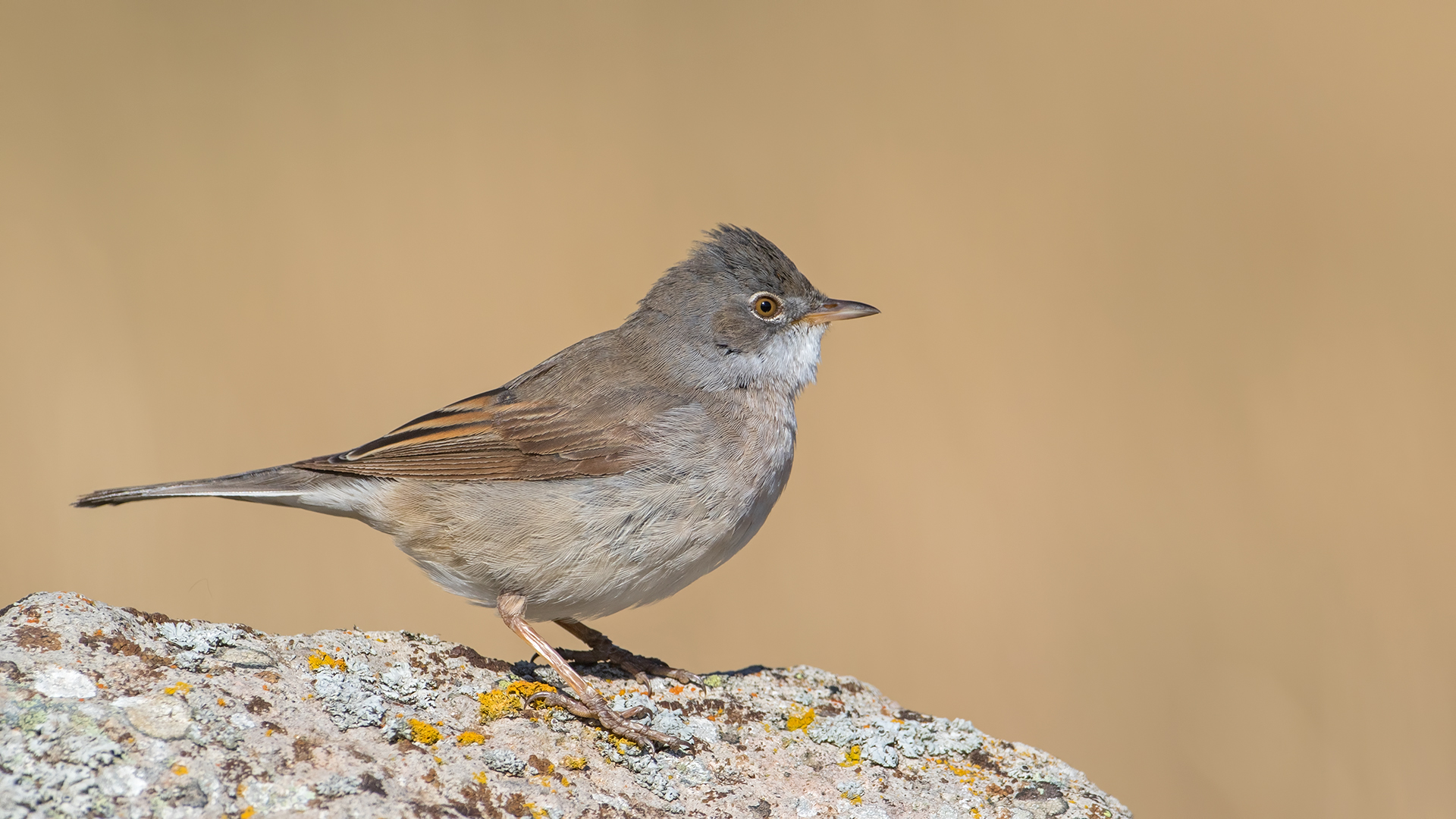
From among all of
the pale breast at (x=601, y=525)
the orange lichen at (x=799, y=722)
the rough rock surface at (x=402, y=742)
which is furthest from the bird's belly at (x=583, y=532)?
the orange lichen at (x=799, y=722)

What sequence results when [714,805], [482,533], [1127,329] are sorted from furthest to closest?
[1127,329] → [482,533] → [714,805]

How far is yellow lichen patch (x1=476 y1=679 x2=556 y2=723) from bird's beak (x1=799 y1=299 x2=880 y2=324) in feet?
8.01

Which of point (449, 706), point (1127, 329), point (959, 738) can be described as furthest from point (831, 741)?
point (1127, 329)

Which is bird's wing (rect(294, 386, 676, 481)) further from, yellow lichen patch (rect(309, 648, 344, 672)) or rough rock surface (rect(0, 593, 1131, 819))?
yellow lichen patch (rect(309, 648, 344, 672))

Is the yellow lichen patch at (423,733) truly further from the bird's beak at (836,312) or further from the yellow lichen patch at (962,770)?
the bird's beak at (836,312)

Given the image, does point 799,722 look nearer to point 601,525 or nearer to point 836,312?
point 601,525

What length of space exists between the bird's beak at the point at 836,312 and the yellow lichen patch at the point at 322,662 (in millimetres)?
2862

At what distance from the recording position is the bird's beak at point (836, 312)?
5500 millimetres

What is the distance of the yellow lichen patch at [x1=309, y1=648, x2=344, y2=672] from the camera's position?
350 centimetres

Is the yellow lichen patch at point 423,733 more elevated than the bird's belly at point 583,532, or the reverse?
the bird's belly at point 583,532

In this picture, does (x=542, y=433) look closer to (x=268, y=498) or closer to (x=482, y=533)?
(x=482, y=533)

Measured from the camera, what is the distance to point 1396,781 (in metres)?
5.96

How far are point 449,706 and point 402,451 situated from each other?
1.57 metres

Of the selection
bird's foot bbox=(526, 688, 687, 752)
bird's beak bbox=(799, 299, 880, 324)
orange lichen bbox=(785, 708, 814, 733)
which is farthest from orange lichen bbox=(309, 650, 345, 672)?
bird's beak bbox=(799, 299, 880, 324)
